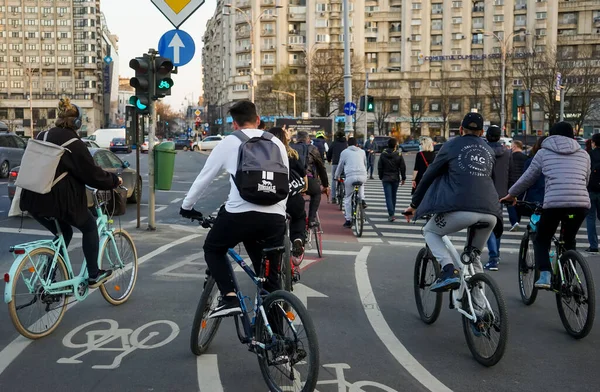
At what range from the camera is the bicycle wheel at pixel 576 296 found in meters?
5.79

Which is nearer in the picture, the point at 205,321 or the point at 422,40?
the point at 205,321

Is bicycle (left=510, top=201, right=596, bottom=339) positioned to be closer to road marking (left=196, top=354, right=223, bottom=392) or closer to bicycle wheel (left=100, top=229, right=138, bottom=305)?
road marking (left=196, top=354, right=223, bottom=392)

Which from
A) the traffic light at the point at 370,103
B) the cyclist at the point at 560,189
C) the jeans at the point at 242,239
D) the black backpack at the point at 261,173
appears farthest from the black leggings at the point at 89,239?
the traffic light at the point at 370,103

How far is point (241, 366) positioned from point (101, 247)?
2153 millimetres

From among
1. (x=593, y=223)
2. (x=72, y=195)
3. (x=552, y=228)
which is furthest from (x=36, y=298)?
(x=593, y=223)

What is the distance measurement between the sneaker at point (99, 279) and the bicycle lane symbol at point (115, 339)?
0.34 metres

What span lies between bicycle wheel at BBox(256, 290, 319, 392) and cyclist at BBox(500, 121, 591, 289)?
320 centimetres

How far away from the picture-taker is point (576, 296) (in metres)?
6.02

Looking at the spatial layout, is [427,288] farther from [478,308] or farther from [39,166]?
[39,166]

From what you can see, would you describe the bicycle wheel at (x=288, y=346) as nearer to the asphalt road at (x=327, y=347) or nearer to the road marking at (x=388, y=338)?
the asphalt road at (x=327, y=347)

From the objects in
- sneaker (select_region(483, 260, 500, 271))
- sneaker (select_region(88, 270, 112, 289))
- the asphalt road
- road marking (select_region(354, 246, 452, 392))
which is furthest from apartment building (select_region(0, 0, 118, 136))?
sneaker (select_region(88, 270, 112, 289))

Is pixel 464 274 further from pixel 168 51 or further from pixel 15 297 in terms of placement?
pixel 168 51

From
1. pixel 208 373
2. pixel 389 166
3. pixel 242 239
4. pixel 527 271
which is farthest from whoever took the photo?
pixel 389 166

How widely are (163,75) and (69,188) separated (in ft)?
21.8
